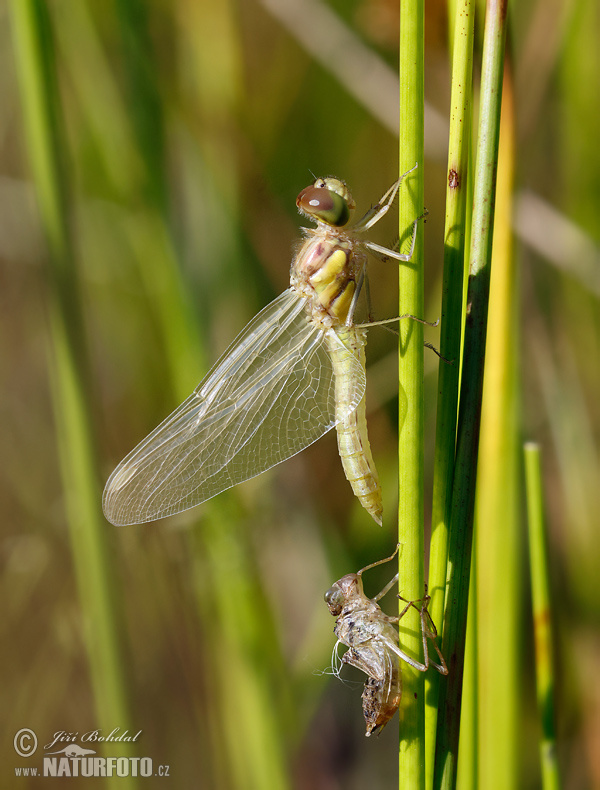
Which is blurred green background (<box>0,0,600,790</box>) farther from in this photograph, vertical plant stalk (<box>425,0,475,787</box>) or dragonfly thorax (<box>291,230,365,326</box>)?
vertical plant stalk (<box>425,0,475,787</box>)

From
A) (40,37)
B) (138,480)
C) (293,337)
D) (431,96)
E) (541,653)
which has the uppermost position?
(431,96)

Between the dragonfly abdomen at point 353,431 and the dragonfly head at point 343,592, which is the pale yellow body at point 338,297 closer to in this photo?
the dragonfly abdomen at point 353,431

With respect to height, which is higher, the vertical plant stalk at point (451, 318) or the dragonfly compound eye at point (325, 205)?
the dragonfly compound eye at point (325, 205)

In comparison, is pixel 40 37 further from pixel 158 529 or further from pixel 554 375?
pixel 554 375

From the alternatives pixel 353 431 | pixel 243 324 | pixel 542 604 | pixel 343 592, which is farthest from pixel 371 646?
pixel 243 324

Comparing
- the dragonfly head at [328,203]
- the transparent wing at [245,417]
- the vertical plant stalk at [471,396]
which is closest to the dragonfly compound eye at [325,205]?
the dragonfly head at [328,203]

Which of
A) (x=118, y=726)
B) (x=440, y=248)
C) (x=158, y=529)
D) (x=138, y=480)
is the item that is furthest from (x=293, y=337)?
(x=118, y=726)
